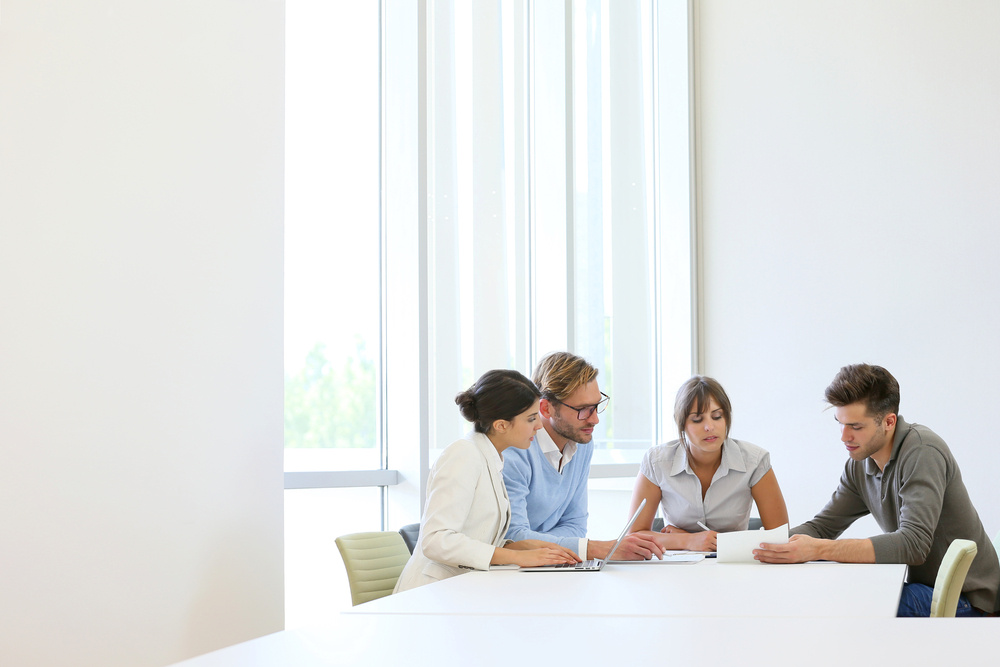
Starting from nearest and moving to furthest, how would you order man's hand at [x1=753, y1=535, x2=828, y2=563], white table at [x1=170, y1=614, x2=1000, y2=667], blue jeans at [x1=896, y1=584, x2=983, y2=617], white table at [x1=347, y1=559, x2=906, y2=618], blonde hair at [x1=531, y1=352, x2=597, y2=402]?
white table at [x1=170, y1=614, x2=1000, y2=667] → white table at [x1=347, y1=559, x2=906, y2=618] → man's hand at [x1=753, y1=535, x2=828, y2=563] → blue jeans at [x1=896, y1=584, x2=983, y2=617] → blonde hair at [x1=531, y1=352, x2=597, y2=402]

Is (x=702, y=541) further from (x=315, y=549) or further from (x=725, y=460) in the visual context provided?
(x=315, y=549)

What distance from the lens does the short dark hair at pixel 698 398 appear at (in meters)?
3.39

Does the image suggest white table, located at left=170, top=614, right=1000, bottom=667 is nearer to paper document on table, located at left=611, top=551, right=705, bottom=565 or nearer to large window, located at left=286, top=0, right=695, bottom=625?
paper document on table, located at left=611, top=551, right=705, bottom=565

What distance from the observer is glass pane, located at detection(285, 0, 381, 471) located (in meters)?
4.33

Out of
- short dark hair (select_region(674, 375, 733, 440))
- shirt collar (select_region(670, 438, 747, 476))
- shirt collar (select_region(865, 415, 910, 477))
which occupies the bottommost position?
shirt collar (select_region(670, 438, 747, 476))

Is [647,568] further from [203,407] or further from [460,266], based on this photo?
[460,266]

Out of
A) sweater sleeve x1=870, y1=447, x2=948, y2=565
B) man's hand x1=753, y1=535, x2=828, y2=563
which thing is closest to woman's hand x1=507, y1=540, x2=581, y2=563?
man's hand x1=753, y1=535, x2=828, y2=563

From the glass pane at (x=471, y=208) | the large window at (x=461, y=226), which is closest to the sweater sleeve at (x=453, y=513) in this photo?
the large window at (x=461, y=226)

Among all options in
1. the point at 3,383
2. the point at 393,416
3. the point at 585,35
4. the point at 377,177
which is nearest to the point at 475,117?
the point at 377,177

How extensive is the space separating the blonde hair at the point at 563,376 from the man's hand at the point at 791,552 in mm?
911

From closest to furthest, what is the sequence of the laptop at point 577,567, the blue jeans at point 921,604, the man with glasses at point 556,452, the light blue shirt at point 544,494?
the laptop at point 577,567
the blue jeans at point 921,604
the light blue shirt at point 544,494
the man with glasses at point 556,452

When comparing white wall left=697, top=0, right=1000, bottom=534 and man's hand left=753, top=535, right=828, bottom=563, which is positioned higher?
white wall left=697, top=0, right=1000, bottom=534

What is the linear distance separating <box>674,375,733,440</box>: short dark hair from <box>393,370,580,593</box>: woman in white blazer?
26.4 inches

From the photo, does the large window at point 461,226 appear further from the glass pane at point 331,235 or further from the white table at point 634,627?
the white table at point 634,627
